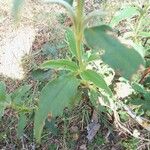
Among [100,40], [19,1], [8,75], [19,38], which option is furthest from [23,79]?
[19,1]

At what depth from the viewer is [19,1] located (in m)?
1.10

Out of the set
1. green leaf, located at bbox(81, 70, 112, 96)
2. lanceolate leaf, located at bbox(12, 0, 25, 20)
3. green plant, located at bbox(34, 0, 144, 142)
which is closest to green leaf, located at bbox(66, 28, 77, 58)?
green plant, located at bbox(34, 0, 144, 142)

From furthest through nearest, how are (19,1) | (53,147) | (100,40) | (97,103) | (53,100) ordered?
(53,147), (97,103), (53,100), (100,40), (19,1)

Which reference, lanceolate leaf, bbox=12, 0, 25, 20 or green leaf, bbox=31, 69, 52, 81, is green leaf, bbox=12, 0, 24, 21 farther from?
green leaf, bbox=31, 69, 52, 81

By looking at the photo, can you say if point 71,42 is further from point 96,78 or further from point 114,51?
point 114,51

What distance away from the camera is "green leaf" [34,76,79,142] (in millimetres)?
1597

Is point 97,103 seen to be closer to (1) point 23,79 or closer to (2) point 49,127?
(2) point 49,127

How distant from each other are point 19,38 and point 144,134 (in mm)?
1037

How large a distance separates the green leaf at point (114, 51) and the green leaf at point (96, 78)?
0.98 ft

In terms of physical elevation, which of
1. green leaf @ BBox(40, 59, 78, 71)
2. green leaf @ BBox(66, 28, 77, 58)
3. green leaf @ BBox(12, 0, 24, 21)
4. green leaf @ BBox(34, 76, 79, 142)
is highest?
green leaf @ BBox(12, 0, 24, 21)

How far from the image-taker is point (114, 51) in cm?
134

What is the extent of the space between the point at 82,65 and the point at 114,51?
1.18ft

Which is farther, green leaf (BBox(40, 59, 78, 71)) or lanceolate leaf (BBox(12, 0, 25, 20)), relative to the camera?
green leaf (BBox(40, 59, 78, 71))

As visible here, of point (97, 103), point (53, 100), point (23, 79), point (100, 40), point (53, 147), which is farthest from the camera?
point (23, 79)
